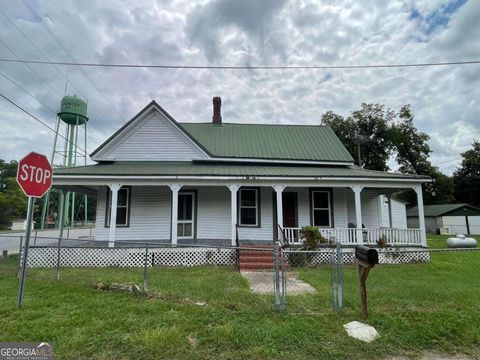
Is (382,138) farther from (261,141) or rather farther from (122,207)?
(122,207)

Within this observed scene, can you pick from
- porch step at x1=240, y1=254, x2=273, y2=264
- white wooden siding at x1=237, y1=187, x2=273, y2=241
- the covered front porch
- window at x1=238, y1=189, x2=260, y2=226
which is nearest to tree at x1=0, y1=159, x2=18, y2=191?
the covered front porch

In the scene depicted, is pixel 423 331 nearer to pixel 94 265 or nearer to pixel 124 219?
pixel 94 265

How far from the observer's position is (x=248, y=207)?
14297 millimetres

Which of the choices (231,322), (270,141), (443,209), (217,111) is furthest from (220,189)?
(443,209)

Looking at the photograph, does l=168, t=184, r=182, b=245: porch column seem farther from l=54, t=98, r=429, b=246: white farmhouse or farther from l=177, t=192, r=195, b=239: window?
l=177, t=192, r=195, b=239: window

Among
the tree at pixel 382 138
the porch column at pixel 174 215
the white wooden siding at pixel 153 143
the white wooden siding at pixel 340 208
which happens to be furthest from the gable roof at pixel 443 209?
the porch column at pixel 174 215

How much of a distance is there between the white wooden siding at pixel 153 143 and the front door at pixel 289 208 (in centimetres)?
447

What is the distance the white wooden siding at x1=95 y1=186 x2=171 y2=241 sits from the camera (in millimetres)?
13711

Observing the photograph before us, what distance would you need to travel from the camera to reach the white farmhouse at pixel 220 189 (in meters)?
12.5

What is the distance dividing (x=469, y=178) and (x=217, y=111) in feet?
164

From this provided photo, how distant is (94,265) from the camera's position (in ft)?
38.0

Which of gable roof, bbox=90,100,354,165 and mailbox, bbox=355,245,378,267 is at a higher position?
gable roof, bbox=90,100,354,165

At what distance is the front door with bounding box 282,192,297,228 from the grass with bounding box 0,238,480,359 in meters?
6.79

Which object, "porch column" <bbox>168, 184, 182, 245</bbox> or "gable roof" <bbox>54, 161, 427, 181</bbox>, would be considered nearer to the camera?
"porch column" <bbox>168, 184, 182, 245</bbox>
